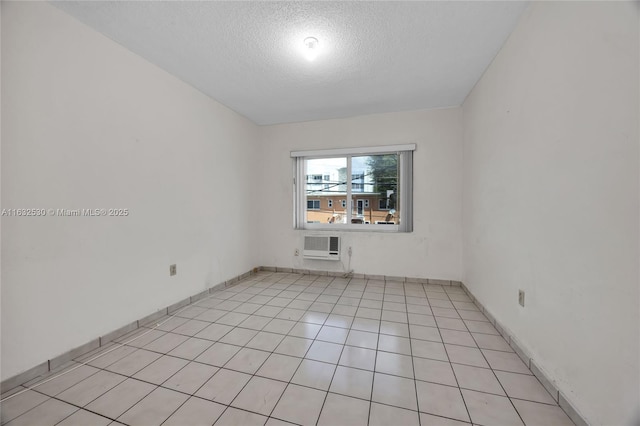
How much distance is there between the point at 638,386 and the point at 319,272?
10.5ft

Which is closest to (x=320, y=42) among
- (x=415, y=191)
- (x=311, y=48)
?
(x=311, y=48)

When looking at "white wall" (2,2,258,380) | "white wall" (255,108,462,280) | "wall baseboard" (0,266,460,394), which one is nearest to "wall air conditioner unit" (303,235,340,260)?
"white wall" (255,108,462,280)

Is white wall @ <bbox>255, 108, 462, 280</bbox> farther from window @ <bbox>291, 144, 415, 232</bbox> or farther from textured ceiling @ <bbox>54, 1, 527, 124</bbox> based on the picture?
textured ceiling @ <bbox>54, 1, 527, 124</bbox>

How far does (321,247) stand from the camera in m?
3.77

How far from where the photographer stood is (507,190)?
200 centimetres

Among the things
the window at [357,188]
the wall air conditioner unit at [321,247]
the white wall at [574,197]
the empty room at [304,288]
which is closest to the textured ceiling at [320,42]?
the empty room at [304,288]

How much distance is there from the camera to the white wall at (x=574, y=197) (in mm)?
979

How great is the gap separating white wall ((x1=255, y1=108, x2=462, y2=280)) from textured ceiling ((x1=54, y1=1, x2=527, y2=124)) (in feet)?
1.67

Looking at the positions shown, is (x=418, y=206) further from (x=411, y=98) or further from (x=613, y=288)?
(x=613, y=288)

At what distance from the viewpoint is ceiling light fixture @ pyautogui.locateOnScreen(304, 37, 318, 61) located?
6.40ft

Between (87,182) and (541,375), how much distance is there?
11.0 ft

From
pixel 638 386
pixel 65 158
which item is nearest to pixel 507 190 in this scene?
pixel 638 386

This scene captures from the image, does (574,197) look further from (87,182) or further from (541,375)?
(87,182)

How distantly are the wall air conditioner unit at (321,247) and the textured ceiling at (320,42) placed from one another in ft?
6.59
